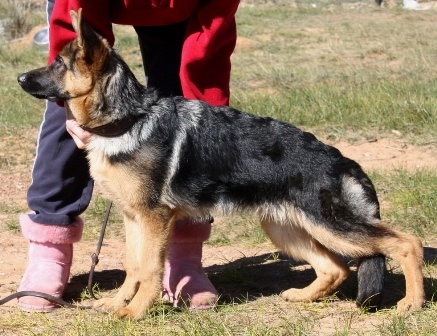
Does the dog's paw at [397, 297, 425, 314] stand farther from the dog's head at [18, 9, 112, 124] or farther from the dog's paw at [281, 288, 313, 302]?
the dog's head at [18, 9, 112, 124]

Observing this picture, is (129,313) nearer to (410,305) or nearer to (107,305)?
(107,305)

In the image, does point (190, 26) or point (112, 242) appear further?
point (112, 242)

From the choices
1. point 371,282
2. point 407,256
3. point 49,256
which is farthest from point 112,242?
point 407,256

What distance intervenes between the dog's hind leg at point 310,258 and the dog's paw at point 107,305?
81 centimetres

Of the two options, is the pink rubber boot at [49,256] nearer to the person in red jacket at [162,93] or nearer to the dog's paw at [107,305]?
the person in red jacket at [162,93]

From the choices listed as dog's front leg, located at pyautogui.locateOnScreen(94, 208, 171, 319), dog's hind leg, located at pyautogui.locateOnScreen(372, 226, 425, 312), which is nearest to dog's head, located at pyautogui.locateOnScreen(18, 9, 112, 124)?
dog's front leg, located at pyautogui.locateOnScreen(94, 208, 171, 319)

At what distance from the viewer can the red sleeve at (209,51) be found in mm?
4055

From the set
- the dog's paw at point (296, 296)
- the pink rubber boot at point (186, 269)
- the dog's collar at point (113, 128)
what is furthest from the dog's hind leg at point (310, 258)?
the dog's collar at point (113, 128)

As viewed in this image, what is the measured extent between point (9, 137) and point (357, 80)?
3734 millimetres

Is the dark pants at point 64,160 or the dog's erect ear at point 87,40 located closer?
the dog's erect ear at point 87,40

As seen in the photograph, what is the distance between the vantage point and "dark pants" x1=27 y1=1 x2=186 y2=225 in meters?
4.12

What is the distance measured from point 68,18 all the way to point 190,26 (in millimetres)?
609

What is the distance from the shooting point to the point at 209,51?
4086 millimetres

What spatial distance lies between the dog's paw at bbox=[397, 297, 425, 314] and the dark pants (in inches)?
62.1
